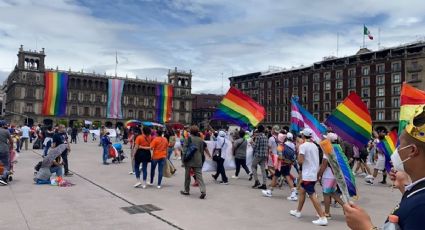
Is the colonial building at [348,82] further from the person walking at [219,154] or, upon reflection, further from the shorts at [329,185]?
the shorts at [329,185]

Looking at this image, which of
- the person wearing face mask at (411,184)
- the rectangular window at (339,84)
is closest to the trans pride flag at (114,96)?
the rectangular window at (339,84)

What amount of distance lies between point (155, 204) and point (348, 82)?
72700 millimetres

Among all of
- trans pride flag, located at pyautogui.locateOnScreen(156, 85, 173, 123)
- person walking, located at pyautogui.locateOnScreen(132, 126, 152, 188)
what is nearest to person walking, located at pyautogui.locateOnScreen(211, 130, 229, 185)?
person walking, located at pyautogui.locateOnScreen(132, 126, 152, 188)

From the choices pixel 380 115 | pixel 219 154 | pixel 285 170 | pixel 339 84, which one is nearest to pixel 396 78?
pixel 380 115

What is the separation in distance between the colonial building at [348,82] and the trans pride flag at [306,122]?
2341 inches

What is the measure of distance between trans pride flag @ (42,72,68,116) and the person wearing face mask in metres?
81.3

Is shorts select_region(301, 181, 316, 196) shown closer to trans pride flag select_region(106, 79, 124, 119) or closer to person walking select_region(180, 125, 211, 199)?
person walking select_region(180, 125, 211, 199)

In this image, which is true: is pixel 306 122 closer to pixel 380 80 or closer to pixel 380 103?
pixel 380 80

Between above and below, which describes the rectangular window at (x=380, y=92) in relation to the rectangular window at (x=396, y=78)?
below

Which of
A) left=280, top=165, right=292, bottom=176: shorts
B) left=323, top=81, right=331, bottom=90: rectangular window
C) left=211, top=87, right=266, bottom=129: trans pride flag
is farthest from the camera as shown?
left=323, top=81, right=331, bottom=90: rectangular window

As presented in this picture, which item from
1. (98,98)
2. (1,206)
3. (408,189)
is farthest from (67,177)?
(98,98)

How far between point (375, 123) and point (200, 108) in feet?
192

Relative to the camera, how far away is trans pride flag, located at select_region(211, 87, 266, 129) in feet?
48.1

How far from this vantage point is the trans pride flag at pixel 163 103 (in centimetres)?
9400
